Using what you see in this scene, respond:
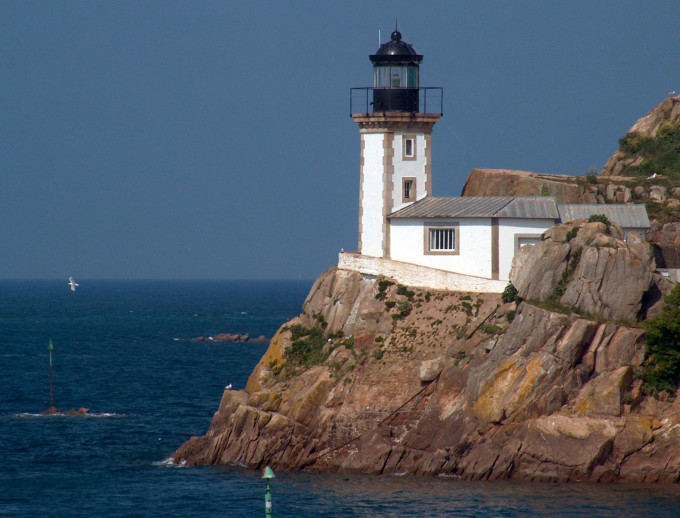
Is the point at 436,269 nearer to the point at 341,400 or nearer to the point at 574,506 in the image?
the point at 341,400

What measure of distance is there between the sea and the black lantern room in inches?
754

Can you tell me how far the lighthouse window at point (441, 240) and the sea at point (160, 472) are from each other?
12.8 meters

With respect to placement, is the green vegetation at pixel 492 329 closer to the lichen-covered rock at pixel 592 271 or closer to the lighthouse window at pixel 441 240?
the lichen-covered rock at pixel 592 271

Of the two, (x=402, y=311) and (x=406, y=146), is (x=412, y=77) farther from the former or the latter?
(x=402, y=311)

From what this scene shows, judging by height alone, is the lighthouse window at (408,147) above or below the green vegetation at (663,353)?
above

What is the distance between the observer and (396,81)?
5712cm

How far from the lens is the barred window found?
177 ft

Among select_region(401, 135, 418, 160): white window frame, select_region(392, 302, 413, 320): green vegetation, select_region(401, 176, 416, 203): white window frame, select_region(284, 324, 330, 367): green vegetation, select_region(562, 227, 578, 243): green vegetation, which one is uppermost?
select_region(401, 135, 418, 160): white window frame

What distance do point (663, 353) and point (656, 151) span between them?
86.3ft

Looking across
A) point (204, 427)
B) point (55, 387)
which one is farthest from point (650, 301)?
point (55, 387)

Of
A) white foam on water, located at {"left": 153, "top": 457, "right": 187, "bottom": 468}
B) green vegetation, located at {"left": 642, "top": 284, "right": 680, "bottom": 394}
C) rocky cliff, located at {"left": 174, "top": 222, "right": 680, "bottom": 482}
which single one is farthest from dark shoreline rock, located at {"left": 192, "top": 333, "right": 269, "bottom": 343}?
green vegetation, located at {"left": 642, "top": 284, "right": 680, "bottom": 394}

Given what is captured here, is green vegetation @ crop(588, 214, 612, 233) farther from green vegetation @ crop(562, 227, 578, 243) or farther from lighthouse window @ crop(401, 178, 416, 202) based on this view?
lighthouse window @ crop(401, 178, 416, 202)

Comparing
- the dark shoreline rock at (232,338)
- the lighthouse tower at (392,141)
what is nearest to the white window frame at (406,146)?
the lighthouse tower at (392,141)

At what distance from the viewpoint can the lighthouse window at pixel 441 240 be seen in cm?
5378
